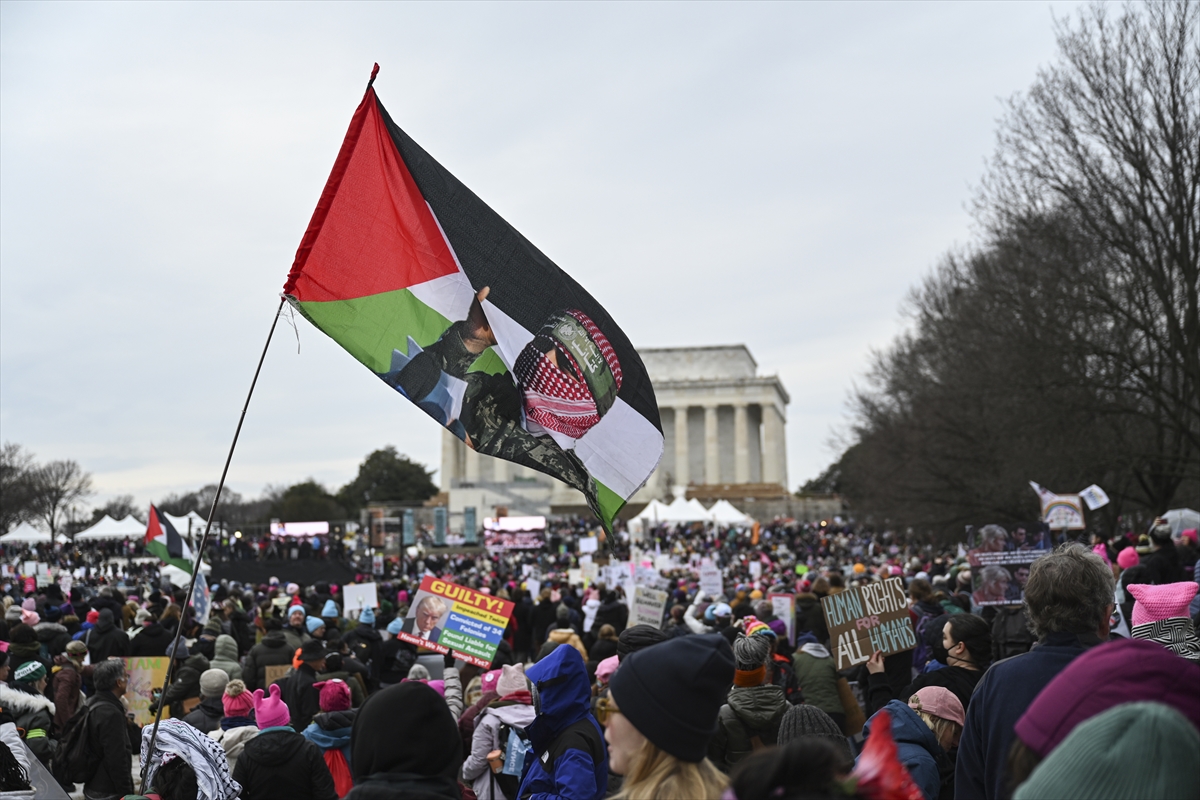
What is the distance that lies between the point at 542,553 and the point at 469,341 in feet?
133

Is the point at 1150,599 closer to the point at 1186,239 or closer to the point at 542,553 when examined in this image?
the point at 1186,239

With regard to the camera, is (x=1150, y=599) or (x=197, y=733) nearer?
(x=197, y=733)

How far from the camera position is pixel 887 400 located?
181 ft

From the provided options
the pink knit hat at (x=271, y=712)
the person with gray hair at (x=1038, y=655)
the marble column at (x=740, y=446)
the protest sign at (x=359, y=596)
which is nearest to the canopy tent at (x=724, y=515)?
the protest sign at (x=359, y=596)

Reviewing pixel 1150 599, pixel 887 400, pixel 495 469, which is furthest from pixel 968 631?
pixel 495 469

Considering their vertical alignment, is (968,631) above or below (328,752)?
above

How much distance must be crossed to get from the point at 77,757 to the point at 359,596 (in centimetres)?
917

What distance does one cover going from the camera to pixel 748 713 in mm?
5176

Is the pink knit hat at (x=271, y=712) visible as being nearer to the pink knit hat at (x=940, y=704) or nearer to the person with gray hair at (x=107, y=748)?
the person with gray hair at (x=107, y=748)

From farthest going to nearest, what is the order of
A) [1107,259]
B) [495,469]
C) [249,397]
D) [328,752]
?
1. [495,469]
2. [1107,259]
3. [328,752]
4. [249,397]

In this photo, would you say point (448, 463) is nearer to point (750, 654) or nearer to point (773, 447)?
point (773, 447)

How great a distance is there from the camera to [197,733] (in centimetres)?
512

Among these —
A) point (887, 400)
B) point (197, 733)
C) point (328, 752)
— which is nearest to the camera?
point (197, 733)

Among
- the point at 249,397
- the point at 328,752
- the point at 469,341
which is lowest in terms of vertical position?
the point at 328,752
